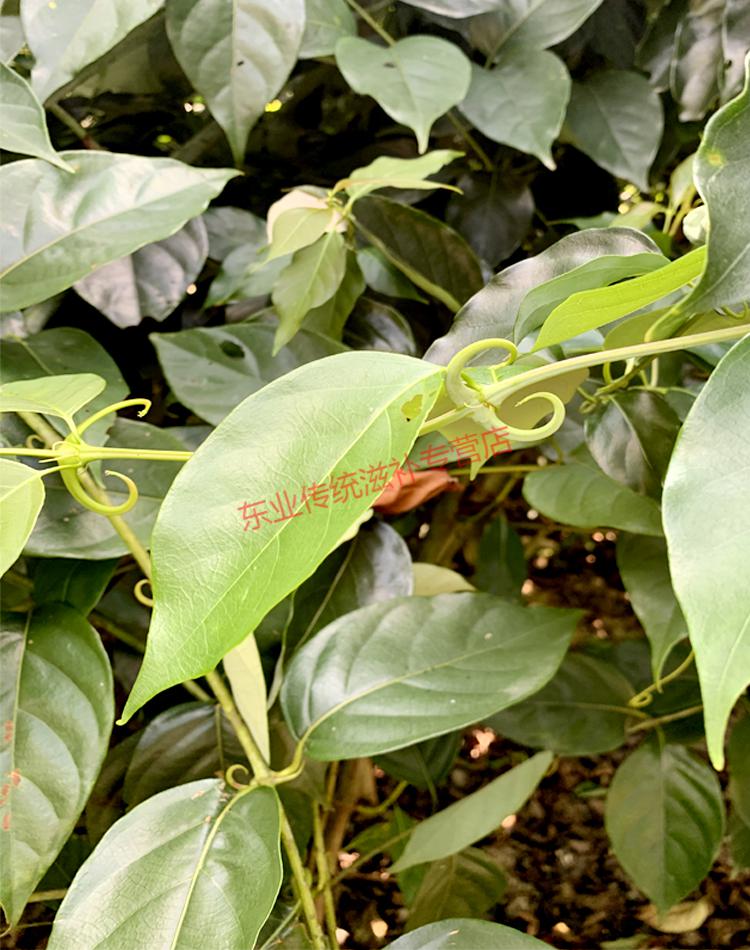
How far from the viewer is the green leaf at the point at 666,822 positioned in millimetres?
670

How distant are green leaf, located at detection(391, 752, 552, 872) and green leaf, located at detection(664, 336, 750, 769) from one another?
0.38 metres

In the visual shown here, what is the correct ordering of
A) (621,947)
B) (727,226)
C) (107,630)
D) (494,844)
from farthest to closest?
(494,844) < (621,947) < (107,630) < (727,226)

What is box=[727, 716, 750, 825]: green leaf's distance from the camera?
698 millimetres

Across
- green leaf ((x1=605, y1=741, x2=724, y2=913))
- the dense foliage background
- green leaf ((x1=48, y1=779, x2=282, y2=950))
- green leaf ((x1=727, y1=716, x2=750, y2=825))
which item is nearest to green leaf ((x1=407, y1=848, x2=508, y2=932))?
the dense foliage background

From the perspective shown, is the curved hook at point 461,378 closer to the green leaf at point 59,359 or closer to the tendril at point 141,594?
the tendril at point 141,594

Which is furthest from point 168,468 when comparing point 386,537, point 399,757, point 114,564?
point 399,757

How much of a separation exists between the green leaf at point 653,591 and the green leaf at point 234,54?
0.40 meters

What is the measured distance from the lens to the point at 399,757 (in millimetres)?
720

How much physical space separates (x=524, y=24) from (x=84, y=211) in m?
0.42

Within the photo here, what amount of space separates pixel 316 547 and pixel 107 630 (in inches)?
16.0

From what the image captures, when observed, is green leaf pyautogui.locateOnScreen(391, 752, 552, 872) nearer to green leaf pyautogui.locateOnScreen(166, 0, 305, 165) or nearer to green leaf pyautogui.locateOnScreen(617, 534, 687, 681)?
green leaf pyautogui.locateOnScreen(617, 534, 687, 681)

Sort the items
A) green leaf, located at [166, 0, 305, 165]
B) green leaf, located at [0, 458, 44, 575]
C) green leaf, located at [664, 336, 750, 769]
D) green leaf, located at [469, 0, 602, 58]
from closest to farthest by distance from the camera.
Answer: green leaf, located at [664, 336, 750, 769]
green leaf, located at [0, 458, 44, 575]
green leaf, located at [166, 0, 305, 165]
green leaf, located at [469, 0, 602, 58]

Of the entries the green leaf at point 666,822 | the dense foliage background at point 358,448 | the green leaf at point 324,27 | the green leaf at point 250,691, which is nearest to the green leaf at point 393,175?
the dense foliage background at point 358,448

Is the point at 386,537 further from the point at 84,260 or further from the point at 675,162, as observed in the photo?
the point at 675,162
